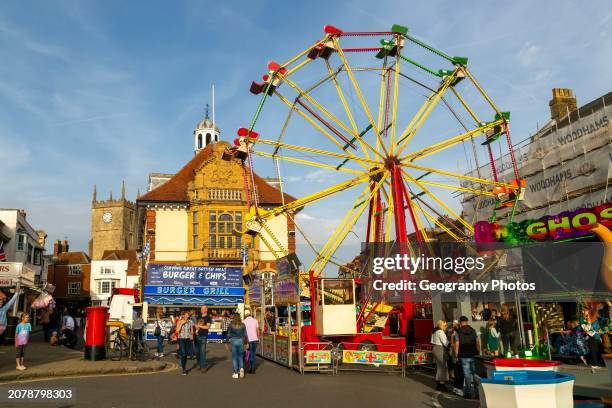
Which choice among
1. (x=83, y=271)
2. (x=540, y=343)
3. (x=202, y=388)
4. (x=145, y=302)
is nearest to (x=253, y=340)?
(x=202, y=388)

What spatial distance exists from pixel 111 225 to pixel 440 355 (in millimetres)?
110207

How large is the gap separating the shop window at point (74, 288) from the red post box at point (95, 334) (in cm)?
6224

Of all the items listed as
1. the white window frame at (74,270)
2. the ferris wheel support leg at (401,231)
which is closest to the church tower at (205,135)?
the white window frame at (74,270)

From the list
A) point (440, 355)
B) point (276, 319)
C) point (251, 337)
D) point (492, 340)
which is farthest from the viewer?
point (276, 319)

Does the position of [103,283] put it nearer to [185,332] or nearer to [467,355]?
[185,332]

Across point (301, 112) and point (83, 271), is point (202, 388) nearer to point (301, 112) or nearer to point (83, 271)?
point (301, 112)

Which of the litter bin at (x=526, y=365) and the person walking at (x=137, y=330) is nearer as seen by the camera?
the litter bin at (x=526, y=365)

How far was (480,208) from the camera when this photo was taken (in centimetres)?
3584

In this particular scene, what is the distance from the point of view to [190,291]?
99.2ft

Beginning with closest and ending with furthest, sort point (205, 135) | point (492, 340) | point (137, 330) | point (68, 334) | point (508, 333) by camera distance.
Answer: point (492, 340) < point (508, 333) < point (137, 330) < point (68, 334) < point (205, 135)

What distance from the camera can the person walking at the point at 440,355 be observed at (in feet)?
38.9

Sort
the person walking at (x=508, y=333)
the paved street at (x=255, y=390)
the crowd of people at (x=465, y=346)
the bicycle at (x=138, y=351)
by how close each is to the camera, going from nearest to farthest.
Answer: the paved street at (x=255, y=390), the crowd of people at (x=465, y=346), the person walking at (x=508, y=333), the bicycle at (x=138, y=351)

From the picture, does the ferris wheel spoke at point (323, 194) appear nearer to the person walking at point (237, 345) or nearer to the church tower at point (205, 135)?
the person walking at point (237, 345)

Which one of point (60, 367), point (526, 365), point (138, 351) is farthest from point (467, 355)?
point (138, 351)
